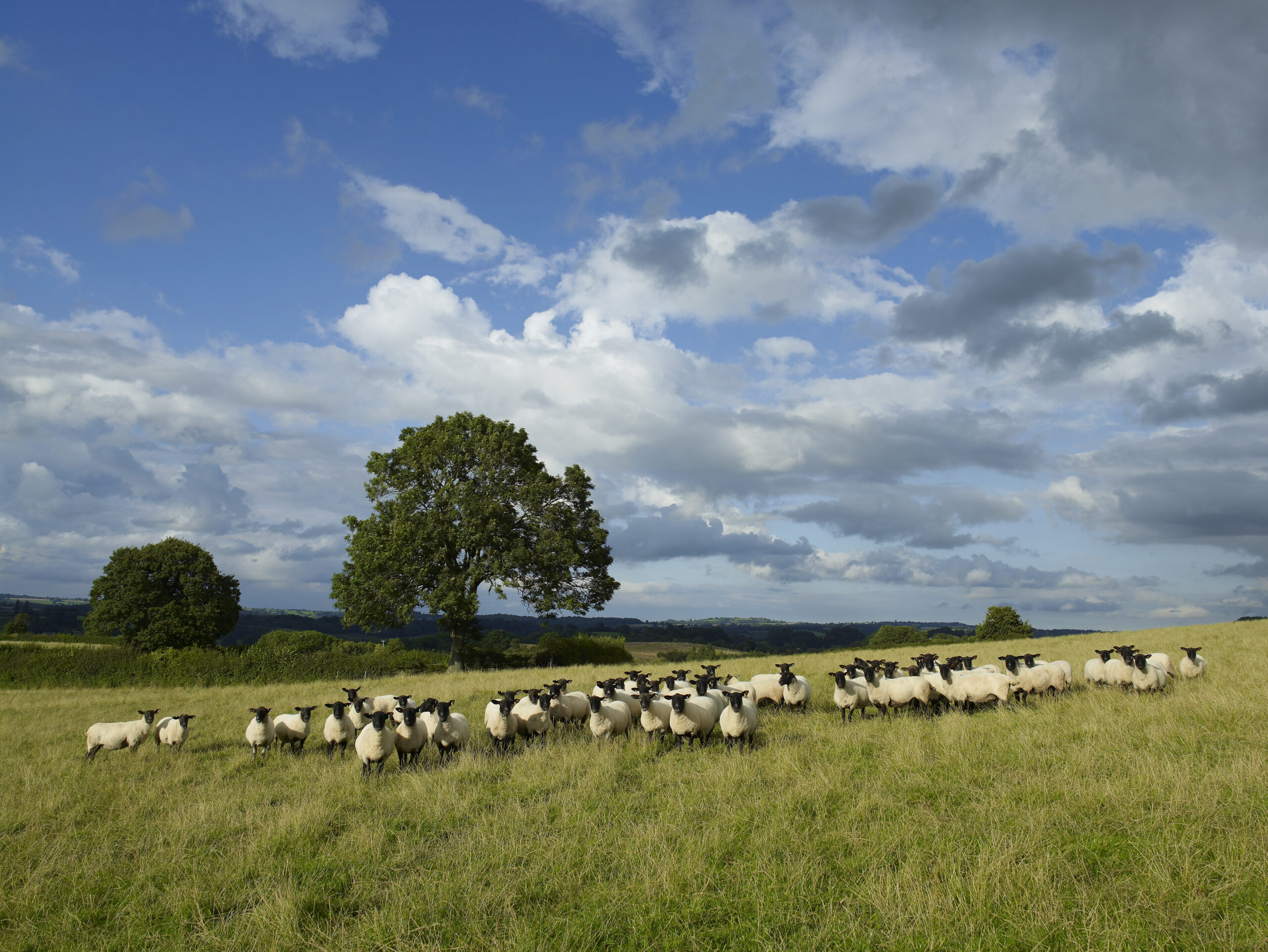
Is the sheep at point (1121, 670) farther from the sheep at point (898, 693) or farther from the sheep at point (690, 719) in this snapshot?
the sheep at point (690, 719)

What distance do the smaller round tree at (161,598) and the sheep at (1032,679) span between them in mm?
48930

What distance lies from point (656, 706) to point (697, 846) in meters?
6.26

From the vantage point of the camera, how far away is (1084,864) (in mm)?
5965

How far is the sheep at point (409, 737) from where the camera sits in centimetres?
1199

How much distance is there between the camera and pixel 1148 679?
14.4 m

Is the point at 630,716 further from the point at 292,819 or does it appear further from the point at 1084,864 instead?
the point at 1084,864

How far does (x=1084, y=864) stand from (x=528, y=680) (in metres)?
21.5

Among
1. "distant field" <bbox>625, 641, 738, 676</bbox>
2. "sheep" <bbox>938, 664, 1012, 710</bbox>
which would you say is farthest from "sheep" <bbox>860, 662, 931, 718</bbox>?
"distant field" <bbox>625, 641, 738, 676</bbox>

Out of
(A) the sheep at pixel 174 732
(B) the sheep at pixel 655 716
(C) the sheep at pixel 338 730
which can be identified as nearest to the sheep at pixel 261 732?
(C) the sheep at pixel 338 730

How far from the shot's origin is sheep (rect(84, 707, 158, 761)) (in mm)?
14203

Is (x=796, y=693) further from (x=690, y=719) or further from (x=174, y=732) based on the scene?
(x=174, y=732)

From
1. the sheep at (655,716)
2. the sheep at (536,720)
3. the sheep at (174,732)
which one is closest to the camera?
the sheep at (655,716)

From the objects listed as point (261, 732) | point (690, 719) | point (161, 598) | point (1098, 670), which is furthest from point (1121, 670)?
point (161, 598)

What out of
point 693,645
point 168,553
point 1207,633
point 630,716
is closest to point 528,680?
point 630,716
